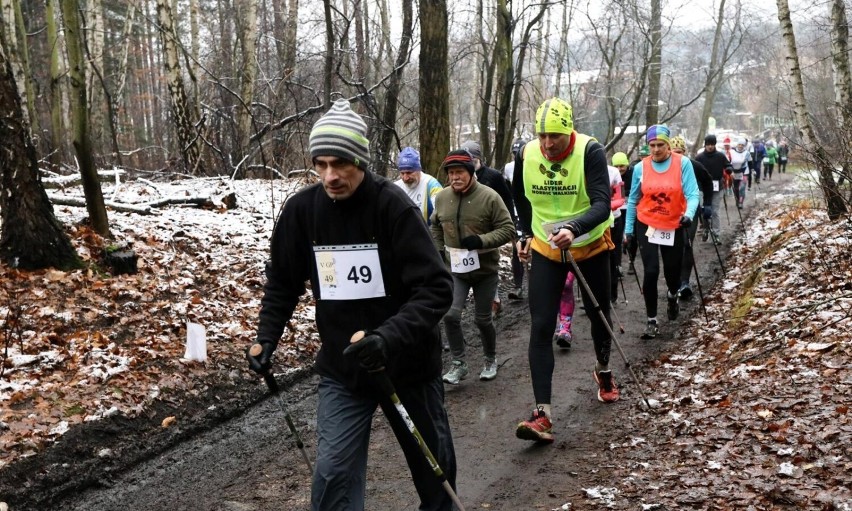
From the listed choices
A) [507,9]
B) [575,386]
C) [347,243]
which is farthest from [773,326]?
[507,9]

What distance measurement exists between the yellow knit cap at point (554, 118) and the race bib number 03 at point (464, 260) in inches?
77.6

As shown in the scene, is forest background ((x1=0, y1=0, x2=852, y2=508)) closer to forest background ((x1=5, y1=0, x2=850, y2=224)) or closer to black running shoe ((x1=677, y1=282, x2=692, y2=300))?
forest background ((x1=5, y1=0, x2=850, y2=224))

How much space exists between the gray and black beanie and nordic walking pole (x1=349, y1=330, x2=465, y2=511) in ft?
2.50

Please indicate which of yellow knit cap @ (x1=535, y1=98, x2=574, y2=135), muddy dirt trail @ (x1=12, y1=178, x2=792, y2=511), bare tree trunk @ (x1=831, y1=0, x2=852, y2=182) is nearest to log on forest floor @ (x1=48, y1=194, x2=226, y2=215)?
muddy dirt trail @ (x1=12, y1=178, x2=792, y2=511)

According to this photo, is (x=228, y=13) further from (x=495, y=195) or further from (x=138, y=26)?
(x=495, y=195)

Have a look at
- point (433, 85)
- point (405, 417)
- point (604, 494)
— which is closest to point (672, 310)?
point (433, 85)

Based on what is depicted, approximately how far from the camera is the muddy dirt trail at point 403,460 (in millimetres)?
4844

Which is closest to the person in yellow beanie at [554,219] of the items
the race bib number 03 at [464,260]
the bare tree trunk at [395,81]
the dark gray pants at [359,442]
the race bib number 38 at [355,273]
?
the race bib number 03 at [464,260]

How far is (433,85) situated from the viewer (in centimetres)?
1130

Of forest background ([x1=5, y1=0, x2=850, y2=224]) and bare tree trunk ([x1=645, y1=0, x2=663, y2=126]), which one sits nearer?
forest background ([x1=5, y1=0, x2=850, y2=224])

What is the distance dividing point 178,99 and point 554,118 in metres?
12.1

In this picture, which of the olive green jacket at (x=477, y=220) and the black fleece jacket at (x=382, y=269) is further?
the olive green jacket at (x=477, y=220)

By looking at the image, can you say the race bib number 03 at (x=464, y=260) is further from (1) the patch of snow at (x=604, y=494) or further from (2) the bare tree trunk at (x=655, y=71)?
(2) the bare tree trunk at (x=655, y=71)

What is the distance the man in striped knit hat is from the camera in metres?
3.17
